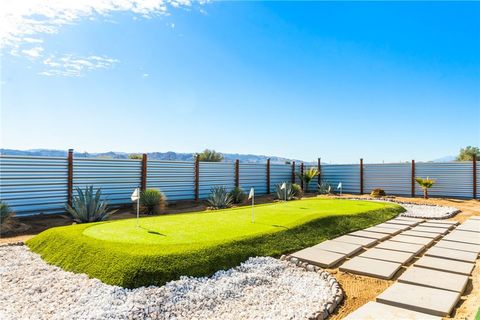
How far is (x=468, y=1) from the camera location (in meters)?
8.59

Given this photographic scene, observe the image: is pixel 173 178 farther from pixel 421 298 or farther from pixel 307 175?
pixel 421 298

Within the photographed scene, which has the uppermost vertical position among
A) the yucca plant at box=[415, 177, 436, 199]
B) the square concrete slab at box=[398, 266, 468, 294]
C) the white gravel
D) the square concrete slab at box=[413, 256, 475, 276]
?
the yucca plant at box=[415, 177, 436, 199]

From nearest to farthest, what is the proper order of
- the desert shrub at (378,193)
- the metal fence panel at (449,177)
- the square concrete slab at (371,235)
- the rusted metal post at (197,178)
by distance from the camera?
the square concrete slab at (371,235), the rusted metal post at (197,178), the metal fence panel at (449,177), the desert shrub at (378,193)

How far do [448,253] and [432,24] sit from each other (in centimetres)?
776

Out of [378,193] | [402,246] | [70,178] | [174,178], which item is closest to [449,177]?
[378,193]

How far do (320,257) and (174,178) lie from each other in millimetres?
8566

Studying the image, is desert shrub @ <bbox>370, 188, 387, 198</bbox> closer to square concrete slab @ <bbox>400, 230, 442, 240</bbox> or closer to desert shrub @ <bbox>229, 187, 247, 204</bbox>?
desert shrub @ <bbox>229, 187, 247, 204</bbox>

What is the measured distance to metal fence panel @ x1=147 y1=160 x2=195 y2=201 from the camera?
11781 mm

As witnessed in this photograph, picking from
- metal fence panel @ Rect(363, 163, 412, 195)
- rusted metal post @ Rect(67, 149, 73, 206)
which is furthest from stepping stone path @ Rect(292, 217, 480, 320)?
metal fence panel @ Rect(363, 163, 412, 195)

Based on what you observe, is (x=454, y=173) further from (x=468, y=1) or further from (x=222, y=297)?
(x=222, y=297)

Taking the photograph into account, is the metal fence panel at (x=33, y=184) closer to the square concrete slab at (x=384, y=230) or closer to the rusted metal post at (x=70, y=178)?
the rusted metal post at (x=70, y=178)

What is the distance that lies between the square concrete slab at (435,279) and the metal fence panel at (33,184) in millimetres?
9143

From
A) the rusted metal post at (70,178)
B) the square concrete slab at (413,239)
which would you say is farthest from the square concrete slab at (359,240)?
the rusted metal post at (70,178)

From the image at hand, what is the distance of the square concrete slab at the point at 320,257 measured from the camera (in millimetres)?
4631
